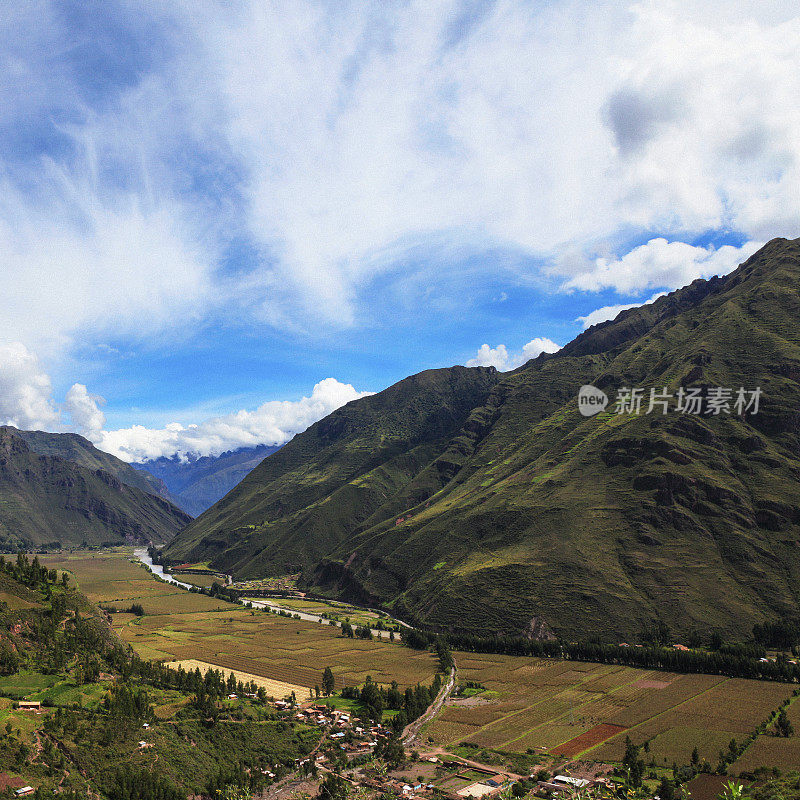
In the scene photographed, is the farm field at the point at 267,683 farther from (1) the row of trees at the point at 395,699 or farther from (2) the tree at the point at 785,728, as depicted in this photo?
(2) the tree at the point at 785,728

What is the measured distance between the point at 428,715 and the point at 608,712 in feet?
135

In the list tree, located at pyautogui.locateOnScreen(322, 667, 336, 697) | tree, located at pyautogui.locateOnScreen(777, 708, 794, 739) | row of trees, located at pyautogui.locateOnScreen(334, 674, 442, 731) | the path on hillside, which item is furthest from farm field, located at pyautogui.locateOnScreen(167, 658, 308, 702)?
tree, located at pyautogui.locateOnScreen(777, 708, 794, 739)

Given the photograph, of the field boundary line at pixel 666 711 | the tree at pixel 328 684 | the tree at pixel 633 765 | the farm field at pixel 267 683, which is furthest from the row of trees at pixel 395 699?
the tree at pixel 633 765

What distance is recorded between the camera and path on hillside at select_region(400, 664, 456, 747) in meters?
117

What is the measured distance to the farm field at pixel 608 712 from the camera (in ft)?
357

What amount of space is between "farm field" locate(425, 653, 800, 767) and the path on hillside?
95.9 inches

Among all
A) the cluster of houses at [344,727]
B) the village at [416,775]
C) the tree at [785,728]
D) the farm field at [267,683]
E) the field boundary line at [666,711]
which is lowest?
the farm field at [267,683]

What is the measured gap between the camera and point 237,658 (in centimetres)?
17838

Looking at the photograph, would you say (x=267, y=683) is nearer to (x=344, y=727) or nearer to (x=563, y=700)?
(x=344, y=727)

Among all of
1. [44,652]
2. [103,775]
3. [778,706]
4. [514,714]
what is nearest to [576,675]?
[514,714]

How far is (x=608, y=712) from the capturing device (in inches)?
4961

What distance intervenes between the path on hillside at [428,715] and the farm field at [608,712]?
2436 millimetres

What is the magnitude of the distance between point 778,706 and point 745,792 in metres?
45.1

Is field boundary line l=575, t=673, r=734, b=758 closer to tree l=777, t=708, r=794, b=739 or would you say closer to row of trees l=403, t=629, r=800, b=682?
row of trees l=403, t=629, r=800, b=682
